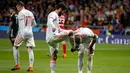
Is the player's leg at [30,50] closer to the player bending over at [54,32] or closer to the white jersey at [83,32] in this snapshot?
the player bending over at [54,32]

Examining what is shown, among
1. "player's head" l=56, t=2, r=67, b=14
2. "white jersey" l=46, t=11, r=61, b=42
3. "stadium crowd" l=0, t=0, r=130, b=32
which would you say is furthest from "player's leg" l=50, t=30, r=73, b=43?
"stadium crowd" l=0, t=0, r=130, b=32

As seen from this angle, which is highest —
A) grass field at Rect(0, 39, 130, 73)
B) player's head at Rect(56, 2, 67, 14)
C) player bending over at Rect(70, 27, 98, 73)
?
player's head at Rect(56, 2, 67, 14)

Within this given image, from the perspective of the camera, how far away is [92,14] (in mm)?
34281

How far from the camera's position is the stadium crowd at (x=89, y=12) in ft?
110

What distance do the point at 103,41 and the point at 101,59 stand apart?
35.6 feet

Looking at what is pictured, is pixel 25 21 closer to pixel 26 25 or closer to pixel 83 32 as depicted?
pixel 26 25

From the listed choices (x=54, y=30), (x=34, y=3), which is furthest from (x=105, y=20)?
(x=54, y=30)

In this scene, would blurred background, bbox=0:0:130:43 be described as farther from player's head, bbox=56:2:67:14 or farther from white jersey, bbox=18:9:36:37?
player's head, bbox=56:2:67:14

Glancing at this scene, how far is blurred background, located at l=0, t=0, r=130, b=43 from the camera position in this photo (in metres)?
33.2

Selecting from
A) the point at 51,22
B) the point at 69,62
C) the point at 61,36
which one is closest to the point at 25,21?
the point at 51,22

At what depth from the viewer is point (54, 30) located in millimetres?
13836

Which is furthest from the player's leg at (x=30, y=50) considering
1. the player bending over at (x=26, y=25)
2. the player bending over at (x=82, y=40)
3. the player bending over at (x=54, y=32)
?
the player bending over at (x=82, y=40)

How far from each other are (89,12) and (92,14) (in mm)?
388

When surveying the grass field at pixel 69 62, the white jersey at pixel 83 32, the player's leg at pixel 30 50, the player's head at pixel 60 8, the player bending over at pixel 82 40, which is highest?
the player's head at pixel 60 8
